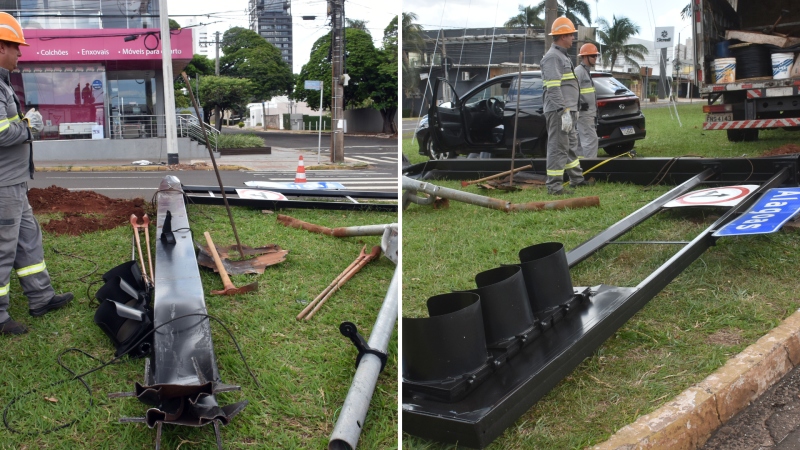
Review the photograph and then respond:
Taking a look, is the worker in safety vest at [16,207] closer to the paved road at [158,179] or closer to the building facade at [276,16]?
the paved road at [158,179]

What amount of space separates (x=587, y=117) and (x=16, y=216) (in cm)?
710

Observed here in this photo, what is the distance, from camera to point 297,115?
169 feet

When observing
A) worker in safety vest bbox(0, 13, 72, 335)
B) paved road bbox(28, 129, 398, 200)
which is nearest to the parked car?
paved road bbox(28, 129, 398, 200)

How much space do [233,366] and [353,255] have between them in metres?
2.26

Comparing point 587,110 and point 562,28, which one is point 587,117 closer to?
point 587,110

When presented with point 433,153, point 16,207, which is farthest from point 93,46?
point 16,207

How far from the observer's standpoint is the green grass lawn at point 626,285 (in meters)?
2.40

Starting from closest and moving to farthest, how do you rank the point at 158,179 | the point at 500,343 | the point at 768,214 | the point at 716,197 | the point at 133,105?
the point at 500,343 < the point at 768,214 < the point at 716,197 < the point at 158,179 < the point at 133,105

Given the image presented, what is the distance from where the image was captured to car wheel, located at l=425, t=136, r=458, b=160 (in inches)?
413

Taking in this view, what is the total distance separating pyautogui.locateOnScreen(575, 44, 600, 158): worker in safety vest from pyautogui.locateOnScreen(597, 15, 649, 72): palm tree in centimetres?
996

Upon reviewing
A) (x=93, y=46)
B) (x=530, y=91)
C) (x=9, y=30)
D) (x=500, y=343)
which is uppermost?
(x=93, y=46)

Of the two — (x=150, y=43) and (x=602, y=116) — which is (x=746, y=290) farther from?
(x=150, y=43)

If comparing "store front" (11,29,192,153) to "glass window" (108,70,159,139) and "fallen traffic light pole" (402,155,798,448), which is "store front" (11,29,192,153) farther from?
"fallen traffic light pole" (402,155,798,448)

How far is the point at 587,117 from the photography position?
8508 millimetres
